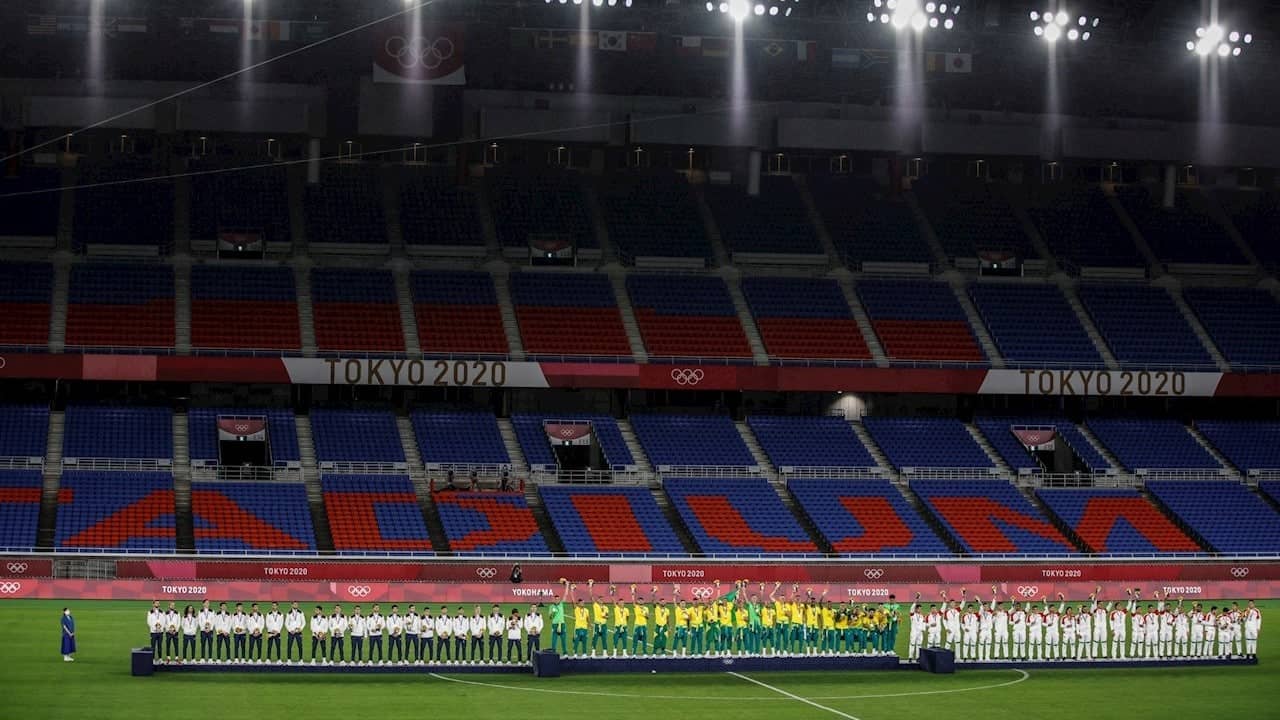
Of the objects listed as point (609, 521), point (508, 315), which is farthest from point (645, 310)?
point (609, 521)

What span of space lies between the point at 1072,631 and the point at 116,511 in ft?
105

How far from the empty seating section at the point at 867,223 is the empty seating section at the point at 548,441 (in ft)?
51.4

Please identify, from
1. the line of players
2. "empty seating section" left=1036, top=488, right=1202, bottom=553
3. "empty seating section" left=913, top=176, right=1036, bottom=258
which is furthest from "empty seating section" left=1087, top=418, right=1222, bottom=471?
the line of players

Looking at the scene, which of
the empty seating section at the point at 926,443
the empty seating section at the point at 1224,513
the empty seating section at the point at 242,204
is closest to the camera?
the empty seating section at the point at 1224,513

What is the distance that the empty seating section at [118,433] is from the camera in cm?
6272

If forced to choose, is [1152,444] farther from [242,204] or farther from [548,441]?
[242,204]

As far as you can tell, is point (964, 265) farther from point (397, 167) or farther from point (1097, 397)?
point (397, 167)

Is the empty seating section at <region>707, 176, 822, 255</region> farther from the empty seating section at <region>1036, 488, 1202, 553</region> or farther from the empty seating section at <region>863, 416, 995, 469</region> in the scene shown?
the empty seating section at <region>1036, 488, 1202, 553</region>

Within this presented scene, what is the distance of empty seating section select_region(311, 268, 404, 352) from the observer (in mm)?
68250

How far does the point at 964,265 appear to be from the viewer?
7894 centimetres

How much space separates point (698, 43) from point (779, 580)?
2116 centimetres

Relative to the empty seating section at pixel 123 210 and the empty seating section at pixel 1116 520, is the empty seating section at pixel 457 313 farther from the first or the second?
the empty seating section at pixel 1116 520

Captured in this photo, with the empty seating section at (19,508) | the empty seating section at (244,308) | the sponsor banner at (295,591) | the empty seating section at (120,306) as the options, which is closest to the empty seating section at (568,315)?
the empty seating section at (244,308)

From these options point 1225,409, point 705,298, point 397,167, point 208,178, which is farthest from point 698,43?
point 1225,409
